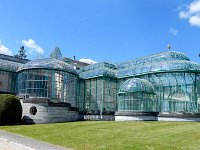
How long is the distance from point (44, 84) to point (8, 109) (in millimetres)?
7259

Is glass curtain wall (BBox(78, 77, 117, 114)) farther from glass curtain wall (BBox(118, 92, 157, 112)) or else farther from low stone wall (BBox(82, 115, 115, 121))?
glass curtain wall (BBox(118, 92, 157, 112))

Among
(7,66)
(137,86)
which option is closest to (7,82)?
(7,66)

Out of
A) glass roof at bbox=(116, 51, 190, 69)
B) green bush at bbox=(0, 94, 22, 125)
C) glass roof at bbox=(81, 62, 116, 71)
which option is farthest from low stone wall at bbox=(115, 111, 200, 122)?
glass roof at bbox=(81, 62, 116, 71)

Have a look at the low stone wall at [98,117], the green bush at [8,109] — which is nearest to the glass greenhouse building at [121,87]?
the low stone wall at [98,117]

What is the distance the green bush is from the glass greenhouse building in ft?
10.6

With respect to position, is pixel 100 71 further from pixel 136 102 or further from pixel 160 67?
pixel 160 67

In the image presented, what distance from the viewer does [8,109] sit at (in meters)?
29.3

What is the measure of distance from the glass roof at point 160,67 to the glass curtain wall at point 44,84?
9.75m

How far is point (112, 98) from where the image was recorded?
140ft

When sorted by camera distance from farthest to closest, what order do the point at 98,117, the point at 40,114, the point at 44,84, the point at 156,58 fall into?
the point at 156,58, the point at 98,117, the point at 44,84, the point at 40,114

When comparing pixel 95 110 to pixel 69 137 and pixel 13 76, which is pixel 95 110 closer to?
pixel 13 76

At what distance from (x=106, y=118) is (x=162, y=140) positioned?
876 inches

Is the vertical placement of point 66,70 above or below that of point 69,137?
above

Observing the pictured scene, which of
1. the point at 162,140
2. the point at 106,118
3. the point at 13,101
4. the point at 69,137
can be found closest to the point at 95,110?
the point at 106,118
